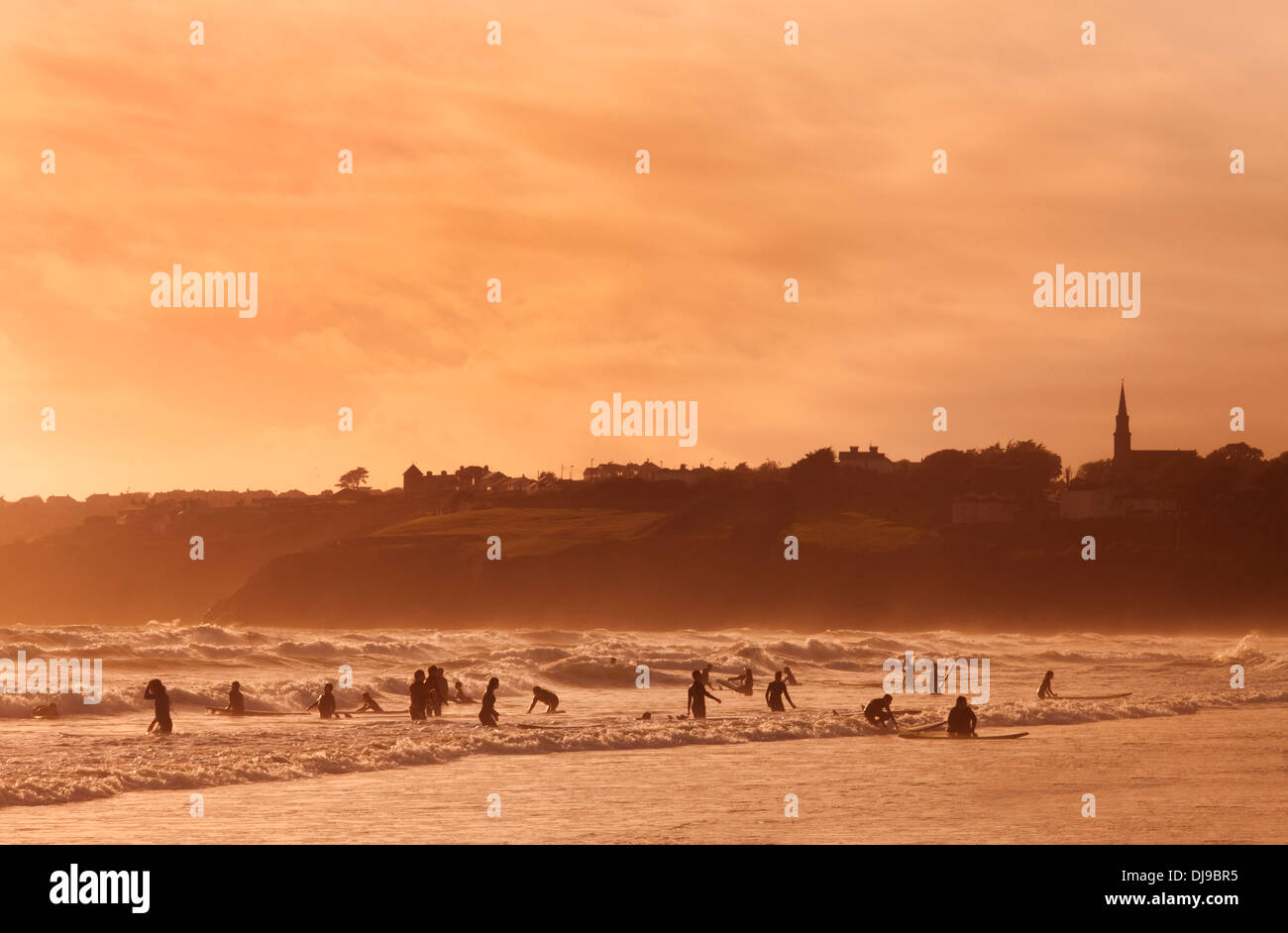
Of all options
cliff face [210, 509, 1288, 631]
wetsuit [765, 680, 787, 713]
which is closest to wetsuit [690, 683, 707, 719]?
wetsuit [765, 680, 787, 713]

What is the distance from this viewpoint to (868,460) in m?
186

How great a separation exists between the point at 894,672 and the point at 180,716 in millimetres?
34672

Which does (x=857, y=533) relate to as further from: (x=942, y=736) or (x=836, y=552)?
(x=942, y=736)

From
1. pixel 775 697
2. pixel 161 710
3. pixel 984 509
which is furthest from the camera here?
pixel 984 509

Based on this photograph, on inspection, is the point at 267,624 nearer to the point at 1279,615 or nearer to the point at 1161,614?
the point at 1161,614

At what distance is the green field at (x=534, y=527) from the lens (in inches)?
6245

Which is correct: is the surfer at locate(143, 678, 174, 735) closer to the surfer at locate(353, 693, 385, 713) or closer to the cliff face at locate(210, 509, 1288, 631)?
the surfer at locate(353, 693, 385, 713)

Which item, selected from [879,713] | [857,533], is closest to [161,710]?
[879,713]

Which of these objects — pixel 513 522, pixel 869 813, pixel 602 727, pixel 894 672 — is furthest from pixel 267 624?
pixel 869 813

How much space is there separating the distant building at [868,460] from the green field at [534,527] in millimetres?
31674

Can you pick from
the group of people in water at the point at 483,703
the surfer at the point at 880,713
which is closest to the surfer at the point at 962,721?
the group of people in water at the point at 483,703

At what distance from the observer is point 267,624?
511 ft

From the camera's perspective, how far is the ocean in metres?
18.0

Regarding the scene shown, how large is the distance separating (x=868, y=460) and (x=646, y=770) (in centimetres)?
16382
